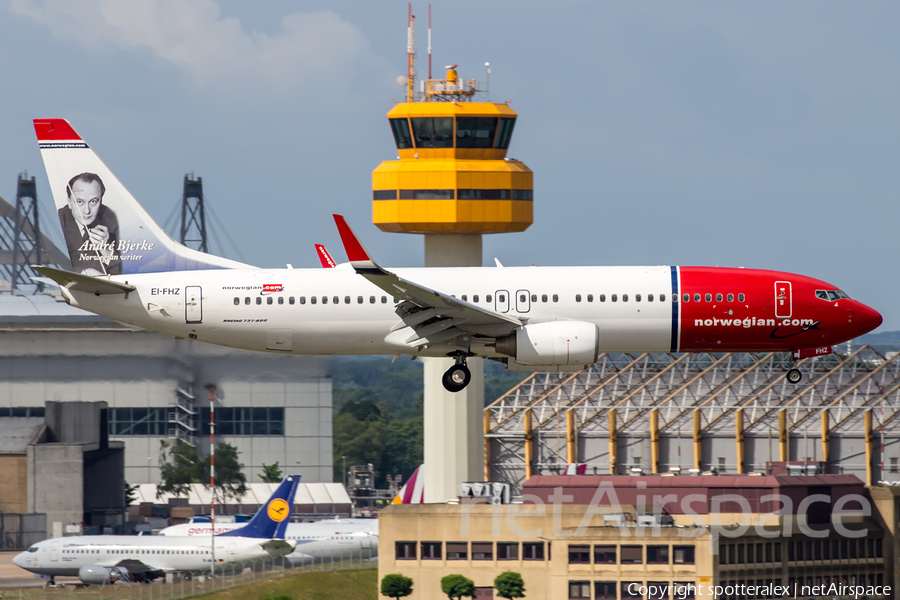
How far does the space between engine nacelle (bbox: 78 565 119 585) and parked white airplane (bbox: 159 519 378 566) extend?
734 centimetres

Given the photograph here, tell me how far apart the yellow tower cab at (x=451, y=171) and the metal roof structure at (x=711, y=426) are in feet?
67.0

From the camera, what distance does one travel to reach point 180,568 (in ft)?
287

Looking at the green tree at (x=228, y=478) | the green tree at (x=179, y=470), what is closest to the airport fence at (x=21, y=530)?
the green tree at (x=179, y=470)

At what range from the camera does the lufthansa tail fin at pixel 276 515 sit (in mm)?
87438

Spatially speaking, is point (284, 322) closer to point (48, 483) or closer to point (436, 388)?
point (436, 388)

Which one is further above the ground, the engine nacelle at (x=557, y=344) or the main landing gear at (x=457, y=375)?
the engine nacelle at (x=557, y=344)

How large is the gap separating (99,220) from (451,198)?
32692 millimetres

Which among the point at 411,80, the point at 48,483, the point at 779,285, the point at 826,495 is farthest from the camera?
the point at 48,483

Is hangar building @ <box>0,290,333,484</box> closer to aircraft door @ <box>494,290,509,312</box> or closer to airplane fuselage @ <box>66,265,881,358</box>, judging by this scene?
airplane fuselage @ <box>66,265,881,358</box>

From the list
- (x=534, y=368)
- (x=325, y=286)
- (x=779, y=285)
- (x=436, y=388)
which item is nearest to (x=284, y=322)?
(x=325, y=286)

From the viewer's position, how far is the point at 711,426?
98.4 m

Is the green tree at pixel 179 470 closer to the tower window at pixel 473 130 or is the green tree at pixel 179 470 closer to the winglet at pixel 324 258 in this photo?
the tower window at pixel 473 130

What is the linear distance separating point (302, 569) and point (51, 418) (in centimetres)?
3451

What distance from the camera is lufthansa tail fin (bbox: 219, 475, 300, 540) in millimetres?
87438
